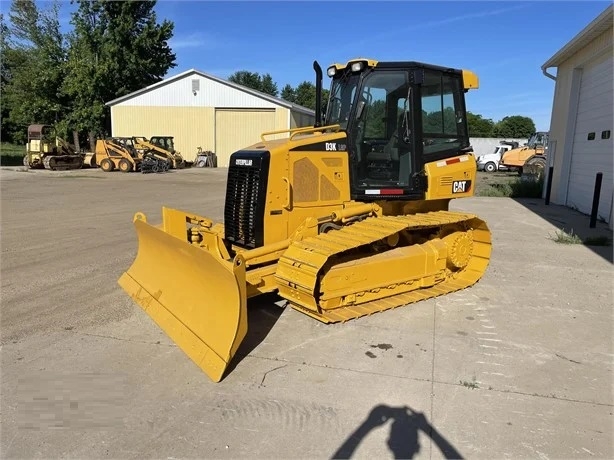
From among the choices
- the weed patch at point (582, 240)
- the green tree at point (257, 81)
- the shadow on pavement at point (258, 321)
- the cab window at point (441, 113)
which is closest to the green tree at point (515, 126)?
the green tree at point (257, 81)

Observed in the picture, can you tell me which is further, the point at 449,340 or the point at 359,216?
the point at 359,216

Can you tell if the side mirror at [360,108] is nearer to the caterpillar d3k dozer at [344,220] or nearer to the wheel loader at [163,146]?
the caterpillar d3k dozer at [344,220]

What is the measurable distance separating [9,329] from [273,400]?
2.97m

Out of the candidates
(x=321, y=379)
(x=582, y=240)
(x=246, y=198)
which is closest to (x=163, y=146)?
(x=582, y=240)

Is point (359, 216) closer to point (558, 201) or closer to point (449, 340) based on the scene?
point (449, 340)

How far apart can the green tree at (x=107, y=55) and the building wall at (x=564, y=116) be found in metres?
30.6

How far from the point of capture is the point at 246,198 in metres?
5.37

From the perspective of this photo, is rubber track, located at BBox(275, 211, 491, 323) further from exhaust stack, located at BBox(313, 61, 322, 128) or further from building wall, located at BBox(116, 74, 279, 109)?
building wall, located at BBox(116, 74, 279, 109)

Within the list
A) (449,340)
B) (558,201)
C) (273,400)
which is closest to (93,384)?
(273,400)

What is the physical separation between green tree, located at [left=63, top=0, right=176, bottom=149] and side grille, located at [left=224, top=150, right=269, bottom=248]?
111 ft

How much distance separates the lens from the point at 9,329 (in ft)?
15.9

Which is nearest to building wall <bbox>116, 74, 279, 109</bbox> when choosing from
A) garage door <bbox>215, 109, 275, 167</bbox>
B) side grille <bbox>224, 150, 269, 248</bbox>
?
garage door <bbox>215, 109, 275, 167</bbox>

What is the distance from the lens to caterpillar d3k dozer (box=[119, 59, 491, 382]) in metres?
4.88

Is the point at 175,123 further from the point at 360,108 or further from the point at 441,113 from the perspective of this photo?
the point at 360,108
